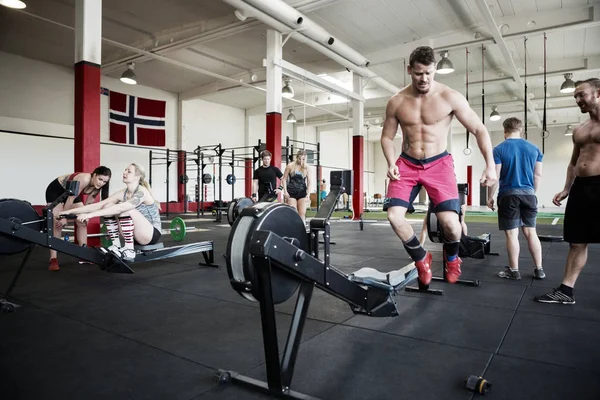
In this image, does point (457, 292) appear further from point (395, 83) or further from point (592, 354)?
point (395, 83)

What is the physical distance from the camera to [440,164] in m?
2.33

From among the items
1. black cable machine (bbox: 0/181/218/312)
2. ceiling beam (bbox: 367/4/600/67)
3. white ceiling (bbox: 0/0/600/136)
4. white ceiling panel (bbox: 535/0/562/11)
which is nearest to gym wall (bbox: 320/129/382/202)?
white ceiling (bbox: 0/0/600/136)

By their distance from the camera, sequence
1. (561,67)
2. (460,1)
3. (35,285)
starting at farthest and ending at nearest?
1. (561,67)
2. (460,1)
3. (35,285)

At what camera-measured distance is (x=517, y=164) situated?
3.25 m

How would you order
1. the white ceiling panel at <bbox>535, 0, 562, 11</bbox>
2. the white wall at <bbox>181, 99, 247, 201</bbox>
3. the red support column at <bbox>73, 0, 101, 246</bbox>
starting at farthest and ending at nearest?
the white wall at <bbox>181, 99, 247, 201</bbox>, the white ceiling panel at <bbox>535, 0, 562, 11</bbox>, the red support column at <bbox>73, 0, 101, 246</bbox>

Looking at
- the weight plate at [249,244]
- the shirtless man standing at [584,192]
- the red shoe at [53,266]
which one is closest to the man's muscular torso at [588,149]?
the shirtless man standing at [584,192]

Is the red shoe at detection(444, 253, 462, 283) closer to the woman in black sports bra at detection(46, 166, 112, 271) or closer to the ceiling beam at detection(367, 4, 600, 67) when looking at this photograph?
the woman in black sports bra at detection(46, 166, 112, 271)

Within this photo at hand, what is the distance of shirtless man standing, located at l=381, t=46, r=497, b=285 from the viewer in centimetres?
230

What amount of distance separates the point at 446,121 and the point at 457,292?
1.32 m

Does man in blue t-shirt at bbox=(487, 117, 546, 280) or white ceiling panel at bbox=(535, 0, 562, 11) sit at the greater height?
white ceiling panel at bbox=(535, 0, 562, 11)

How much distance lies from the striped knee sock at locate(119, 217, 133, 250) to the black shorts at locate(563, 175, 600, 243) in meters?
3.31

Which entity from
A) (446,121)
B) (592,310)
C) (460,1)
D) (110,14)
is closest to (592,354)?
(592,310)

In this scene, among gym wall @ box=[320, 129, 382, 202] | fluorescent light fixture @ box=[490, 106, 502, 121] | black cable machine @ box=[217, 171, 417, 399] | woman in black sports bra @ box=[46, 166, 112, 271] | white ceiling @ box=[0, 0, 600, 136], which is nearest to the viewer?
black cable machine @ box=[217, 171, 417, 399]

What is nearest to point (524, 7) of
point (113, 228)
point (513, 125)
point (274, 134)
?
point (274, 134)
